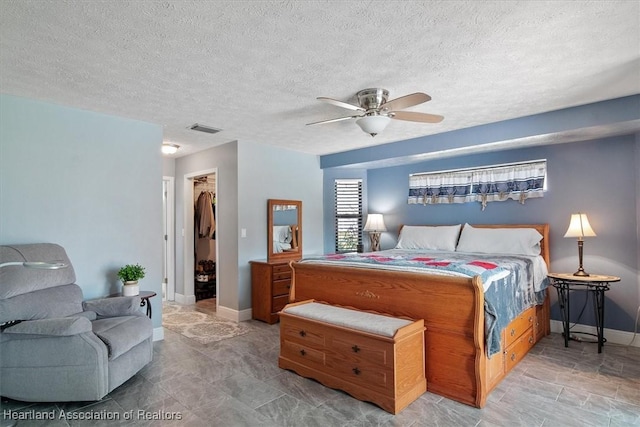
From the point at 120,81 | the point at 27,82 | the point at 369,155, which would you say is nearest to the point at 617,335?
the point at 369,155

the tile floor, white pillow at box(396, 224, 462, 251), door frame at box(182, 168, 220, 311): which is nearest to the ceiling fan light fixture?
the tile floor

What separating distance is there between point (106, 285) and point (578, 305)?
5072 mm

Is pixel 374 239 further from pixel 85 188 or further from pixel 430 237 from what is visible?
pixel 85 188

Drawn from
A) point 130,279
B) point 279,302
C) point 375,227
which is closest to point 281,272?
point 279,302

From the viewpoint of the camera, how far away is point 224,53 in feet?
7.44

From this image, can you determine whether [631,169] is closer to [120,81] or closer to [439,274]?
[439,274]

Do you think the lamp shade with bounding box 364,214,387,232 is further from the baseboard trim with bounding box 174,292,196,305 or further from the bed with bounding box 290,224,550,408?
the baseboard trim with bounding box 174,292,196,305

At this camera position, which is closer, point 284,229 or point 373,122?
point 373,122

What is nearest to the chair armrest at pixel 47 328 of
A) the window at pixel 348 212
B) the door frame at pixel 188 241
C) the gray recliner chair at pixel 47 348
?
the gray recliner chair at pixel 47 348

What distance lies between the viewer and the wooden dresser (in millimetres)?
4500

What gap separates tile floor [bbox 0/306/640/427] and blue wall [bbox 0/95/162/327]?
113cm

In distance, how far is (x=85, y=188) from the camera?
3422mm

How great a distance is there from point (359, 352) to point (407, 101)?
187 cm

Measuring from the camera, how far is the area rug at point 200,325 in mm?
4031
